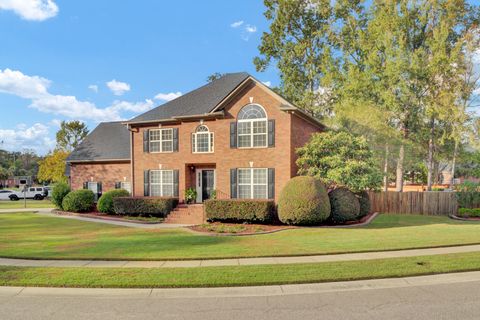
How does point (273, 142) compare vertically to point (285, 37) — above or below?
below

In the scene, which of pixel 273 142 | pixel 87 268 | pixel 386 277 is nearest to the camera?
pixel 386 277

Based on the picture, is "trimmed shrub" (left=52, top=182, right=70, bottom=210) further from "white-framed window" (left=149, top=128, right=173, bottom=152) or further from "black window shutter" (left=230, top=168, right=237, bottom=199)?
"black window shutter" (left=230, top=168, right=237, bottom=199)

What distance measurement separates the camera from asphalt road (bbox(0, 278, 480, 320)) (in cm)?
554

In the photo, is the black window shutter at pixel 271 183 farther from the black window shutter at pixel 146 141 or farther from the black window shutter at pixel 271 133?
the black window shutter at pixel 146 141

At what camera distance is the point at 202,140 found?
21.5 m

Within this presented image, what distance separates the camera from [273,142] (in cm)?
1925

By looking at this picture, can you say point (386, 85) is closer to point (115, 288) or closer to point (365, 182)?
point (365, 182)

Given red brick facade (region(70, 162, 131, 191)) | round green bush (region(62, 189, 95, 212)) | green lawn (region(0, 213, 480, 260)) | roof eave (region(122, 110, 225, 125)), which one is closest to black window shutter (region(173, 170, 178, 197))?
roof eave (region(122, 110, 225, 125))

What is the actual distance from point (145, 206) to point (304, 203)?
1032 cm

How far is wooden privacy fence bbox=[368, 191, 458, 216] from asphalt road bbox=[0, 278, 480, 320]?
17.1m

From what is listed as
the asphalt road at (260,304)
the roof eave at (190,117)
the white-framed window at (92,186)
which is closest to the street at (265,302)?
the asphalt road at (260,304)

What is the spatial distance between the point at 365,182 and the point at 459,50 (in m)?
17.1

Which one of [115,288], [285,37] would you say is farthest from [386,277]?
[285,37]

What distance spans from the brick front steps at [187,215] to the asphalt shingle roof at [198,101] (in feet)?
20.3
